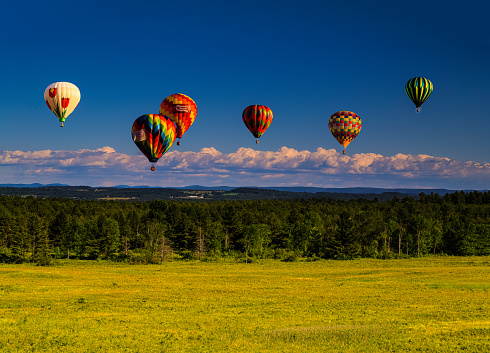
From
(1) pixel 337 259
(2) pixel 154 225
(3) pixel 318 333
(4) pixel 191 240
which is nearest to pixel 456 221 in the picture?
(1) pixel 337 259

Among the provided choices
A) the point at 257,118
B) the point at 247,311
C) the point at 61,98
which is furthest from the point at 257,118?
the point at 247,311

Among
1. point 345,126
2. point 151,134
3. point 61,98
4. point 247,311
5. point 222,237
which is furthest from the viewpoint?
point 222,237

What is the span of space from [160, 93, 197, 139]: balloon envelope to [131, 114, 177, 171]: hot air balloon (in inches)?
251

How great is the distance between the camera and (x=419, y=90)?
71188 millimetres

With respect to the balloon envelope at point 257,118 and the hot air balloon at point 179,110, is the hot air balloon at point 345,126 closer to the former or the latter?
the balloon envelope at point 257,118

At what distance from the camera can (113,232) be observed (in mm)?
103875

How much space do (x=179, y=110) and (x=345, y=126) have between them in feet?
86.8

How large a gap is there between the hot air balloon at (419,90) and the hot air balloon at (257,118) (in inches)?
822

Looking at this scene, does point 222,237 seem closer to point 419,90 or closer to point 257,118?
point 257,118

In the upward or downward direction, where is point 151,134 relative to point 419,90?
downward

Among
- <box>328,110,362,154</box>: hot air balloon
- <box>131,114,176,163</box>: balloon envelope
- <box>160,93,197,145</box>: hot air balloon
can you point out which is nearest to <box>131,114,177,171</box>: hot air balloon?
<box>131,114,176,163</box>: balloon envelope

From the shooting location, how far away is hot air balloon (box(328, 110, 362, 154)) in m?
74.5

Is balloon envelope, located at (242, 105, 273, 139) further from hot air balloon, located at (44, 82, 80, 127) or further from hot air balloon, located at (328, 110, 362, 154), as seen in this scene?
hot air balloon, located at (44, 82, 80, 127)

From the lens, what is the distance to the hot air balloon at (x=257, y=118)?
2783 inches
